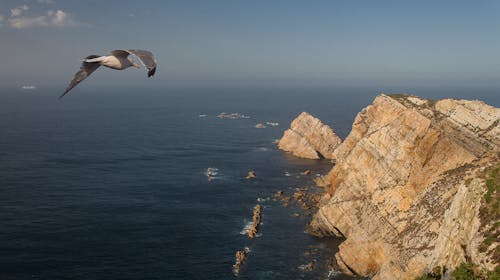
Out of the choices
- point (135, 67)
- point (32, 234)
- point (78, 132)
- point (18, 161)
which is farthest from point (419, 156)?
point (78, 132)

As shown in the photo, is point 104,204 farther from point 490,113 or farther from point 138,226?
point 490,113

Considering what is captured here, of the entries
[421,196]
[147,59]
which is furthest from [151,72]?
[421,196]

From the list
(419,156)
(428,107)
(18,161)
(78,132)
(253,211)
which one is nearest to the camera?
(419,156)

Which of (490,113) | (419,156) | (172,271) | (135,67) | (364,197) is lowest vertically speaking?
(172,271)

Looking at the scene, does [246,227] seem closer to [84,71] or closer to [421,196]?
[421,196]

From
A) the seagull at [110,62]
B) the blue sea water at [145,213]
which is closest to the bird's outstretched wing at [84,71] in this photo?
the seagull at [110,62]
